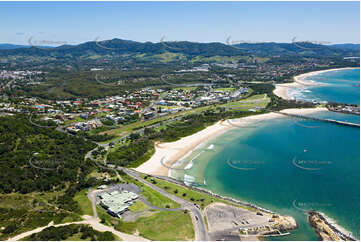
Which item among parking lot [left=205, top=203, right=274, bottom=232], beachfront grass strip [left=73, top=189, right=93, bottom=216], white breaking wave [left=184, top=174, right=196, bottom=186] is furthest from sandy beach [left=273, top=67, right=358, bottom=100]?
beachfront grass strip [left=73, top=189, right=93, bottom=216]

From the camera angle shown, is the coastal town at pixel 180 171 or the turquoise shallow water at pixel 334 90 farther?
the turquoise shallow water at pixel 334 90

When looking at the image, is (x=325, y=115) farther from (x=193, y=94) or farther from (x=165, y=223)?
(x=165, y=223)

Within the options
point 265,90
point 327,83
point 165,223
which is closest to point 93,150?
point 165,223

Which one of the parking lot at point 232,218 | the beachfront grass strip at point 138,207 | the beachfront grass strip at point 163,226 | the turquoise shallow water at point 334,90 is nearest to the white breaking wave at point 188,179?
the parking lot at point 232,218

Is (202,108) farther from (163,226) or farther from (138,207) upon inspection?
(163,226)

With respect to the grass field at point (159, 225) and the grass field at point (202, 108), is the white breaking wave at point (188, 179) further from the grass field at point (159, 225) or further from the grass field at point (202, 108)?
the grass field at point (202, 108)
